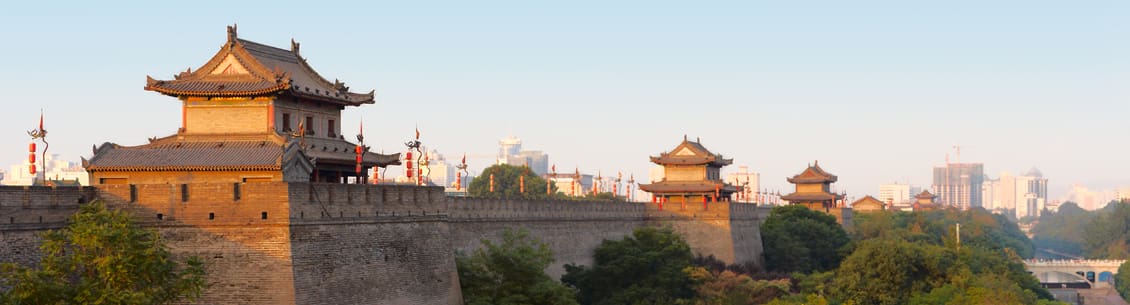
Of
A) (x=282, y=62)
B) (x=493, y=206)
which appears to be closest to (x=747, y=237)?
(x=493, y=206)

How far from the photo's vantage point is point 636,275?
44156 mm

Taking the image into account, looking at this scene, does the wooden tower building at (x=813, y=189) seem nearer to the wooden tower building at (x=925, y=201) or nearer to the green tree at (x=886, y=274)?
the green tree at (x=886, y=274)

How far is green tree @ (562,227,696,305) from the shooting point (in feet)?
140

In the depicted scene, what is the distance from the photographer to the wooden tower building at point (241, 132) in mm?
29703

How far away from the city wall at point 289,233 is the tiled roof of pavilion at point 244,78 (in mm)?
4083

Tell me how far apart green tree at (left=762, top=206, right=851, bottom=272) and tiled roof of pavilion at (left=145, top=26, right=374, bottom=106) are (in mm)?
31864

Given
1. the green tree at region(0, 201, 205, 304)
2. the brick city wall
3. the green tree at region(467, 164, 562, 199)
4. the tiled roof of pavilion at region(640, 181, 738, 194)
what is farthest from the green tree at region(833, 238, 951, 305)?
the green tree at region(467, 164, 562, 199)

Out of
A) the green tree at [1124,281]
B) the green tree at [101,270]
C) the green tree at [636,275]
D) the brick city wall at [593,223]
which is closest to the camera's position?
the green tree at [101,270]

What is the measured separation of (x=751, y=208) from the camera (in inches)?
2377

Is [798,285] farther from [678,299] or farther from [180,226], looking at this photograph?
[180,226]

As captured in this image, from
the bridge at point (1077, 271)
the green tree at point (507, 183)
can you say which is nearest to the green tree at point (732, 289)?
the green tree at point (507, 183)

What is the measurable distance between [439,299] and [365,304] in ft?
10.6

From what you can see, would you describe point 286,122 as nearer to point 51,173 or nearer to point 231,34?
point 231,34

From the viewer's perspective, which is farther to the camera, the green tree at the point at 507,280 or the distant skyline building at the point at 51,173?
the distant skyline building at the point at 51,173
